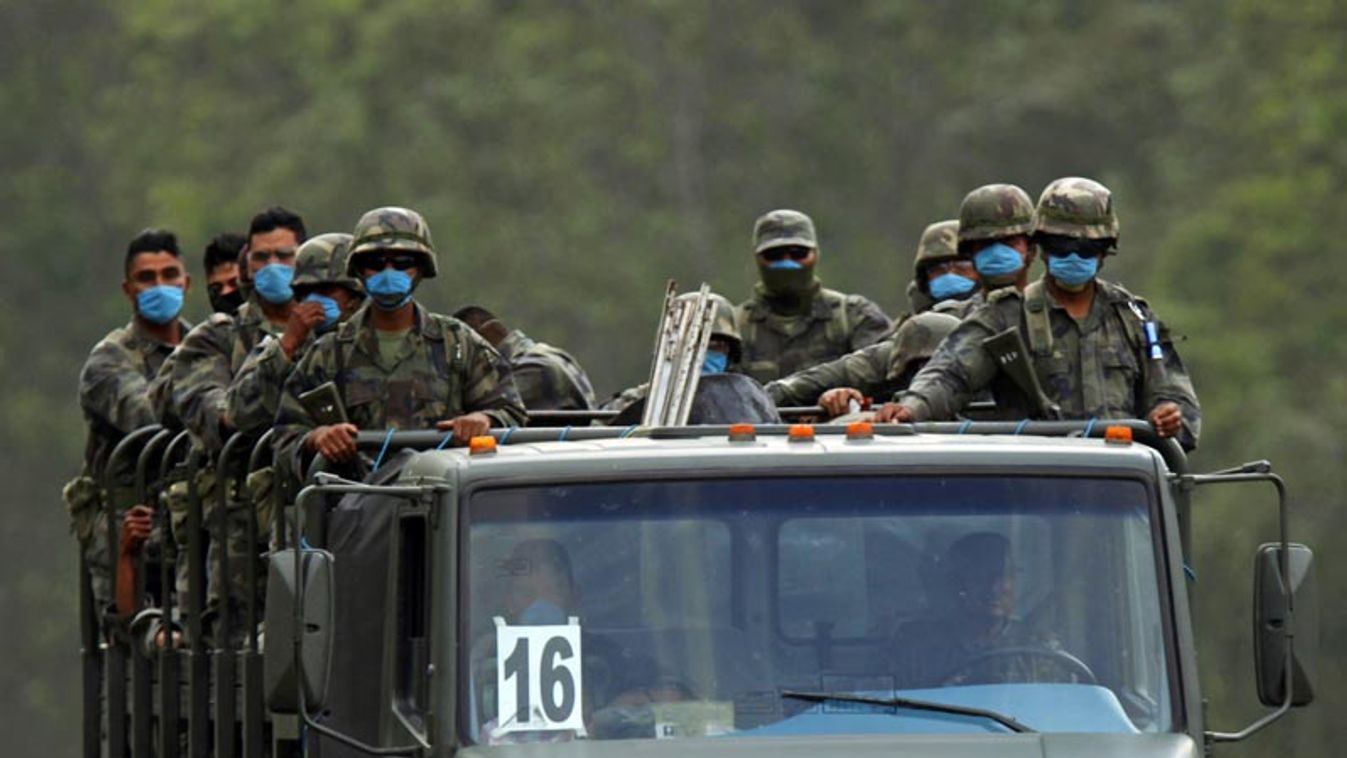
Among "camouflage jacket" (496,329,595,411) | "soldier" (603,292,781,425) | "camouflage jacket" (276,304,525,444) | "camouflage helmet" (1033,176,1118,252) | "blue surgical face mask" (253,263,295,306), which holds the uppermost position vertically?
"blue surgical face mask" (253,263,295,306)

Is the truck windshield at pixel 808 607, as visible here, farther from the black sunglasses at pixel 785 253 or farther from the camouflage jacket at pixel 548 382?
the black sunglasses at pixel 785 253

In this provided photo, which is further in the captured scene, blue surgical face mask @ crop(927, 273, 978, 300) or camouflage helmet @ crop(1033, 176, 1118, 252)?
blue surgical face mask @ crop(927, 273, 978, 300)

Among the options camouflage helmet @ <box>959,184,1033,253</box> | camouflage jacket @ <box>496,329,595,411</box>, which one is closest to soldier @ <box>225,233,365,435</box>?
camouflage jacket @ <box>496,329,595,411</box>

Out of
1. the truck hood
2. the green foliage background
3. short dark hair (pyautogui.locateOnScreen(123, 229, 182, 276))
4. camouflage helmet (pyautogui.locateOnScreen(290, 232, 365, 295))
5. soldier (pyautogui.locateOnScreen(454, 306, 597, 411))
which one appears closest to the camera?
the truck hood

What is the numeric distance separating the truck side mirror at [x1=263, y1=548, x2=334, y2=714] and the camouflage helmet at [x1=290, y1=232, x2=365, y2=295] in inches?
175

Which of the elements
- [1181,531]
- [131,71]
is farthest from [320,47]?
[1181,531]

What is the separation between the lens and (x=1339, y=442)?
41906mm

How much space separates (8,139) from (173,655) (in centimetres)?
4352

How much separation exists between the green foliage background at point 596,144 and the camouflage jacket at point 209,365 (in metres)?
30.9

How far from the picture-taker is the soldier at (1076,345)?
1190 cm

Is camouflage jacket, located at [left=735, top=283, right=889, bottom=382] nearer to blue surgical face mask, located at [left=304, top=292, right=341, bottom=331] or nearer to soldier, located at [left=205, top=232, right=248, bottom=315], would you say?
soldier, located at [left=205, top=232, right=248, bottom=315]

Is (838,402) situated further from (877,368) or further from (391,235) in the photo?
(877,368)

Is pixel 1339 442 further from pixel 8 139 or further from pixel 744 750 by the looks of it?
pixel 744 750

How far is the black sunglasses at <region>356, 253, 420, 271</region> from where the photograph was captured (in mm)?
12117
